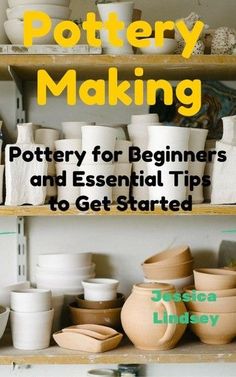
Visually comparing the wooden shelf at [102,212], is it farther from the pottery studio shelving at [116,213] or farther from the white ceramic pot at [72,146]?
the white ceramic pot at [72,146]

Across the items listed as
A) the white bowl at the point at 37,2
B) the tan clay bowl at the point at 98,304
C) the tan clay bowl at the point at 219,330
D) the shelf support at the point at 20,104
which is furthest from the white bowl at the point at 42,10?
the tan clay bowl at the point at 219,330

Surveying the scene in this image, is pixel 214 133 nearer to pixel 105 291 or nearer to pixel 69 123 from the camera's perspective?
pixel 69 123

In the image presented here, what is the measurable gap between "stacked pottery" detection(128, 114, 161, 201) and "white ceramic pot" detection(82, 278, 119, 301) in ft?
0.87

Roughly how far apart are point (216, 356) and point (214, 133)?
693 mm

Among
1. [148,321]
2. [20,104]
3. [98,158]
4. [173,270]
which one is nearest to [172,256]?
[173,270]

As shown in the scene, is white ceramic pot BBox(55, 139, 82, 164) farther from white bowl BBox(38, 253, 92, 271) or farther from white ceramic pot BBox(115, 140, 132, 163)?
white bowl BBox(38, 253, 92, 271)

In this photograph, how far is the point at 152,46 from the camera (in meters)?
1.83

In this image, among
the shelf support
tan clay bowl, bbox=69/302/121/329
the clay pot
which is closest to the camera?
the clay pot

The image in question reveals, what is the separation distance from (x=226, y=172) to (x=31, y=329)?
683 millimetres

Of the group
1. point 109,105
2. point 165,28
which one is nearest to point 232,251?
point 109,105

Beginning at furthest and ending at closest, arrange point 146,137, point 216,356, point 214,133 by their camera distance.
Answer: point 214,133, point 146,137, point 216,356

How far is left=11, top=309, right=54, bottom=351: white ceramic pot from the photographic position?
1.82 m

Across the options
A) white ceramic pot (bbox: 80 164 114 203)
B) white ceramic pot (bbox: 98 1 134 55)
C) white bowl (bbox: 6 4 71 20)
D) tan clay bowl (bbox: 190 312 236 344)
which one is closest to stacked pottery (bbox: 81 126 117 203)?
white ceramic pot (bbox: 80 164 114 203)

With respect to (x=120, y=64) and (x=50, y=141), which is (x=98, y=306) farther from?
(x=120, y=64)
